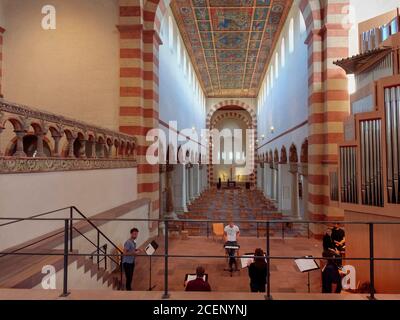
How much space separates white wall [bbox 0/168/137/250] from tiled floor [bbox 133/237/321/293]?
216cm

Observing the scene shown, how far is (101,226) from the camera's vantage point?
7.69 metres

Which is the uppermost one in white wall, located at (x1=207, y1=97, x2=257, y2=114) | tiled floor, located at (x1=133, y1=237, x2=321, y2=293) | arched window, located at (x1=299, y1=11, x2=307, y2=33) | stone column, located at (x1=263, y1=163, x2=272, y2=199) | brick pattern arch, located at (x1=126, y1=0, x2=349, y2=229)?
white wall, located at (x1=207, y1=97, x2=257, y2=114)

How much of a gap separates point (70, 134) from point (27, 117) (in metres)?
1.51

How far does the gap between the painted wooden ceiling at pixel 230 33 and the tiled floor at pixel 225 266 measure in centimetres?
1088

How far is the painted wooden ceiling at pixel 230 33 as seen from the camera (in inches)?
614

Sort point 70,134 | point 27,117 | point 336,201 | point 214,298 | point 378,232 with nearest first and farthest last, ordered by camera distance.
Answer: point 214,298, point 27,117, point 378,232, point 70,134, point 336,201

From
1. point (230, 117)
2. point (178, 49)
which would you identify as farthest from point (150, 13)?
point (230, 117)

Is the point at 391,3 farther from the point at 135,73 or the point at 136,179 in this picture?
the point at 136,179

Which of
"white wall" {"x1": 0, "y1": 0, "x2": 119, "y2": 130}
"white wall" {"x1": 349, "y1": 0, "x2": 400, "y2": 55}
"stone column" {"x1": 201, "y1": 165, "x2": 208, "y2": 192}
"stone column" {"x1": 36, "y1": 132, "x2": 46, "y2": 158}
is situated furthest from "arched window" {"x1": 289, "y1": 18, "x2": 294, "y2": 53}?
"stone column" {"x1": 201, "y1": 165, "x2": 208, "y2": 192}

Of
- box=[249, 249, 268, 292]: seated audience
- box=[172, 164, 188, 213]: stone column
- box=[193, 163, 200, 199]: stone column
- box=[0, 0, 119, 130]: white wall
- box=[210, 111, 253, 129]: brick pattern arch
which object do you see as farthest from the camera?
box=[210, 111, 253, 129]: brick pattern arch

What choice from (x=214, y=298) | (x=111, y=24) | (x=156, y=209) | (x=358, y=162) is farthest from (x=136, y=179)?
(x=214, y=298)

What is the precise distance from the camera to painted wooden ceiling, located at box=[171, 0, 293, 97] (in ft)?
51.1

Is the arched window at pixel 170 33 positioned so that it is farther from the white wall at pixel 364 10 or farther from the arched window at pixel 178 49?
the white wall at pixel 364 10

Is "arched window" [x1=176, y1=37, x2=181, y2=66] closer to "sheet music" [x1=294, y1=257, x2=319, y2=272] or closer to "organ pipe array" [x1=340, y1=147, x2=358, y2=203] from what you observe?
"organ pipe array" [x1=340, y1=147, x2=358, y2=203]
